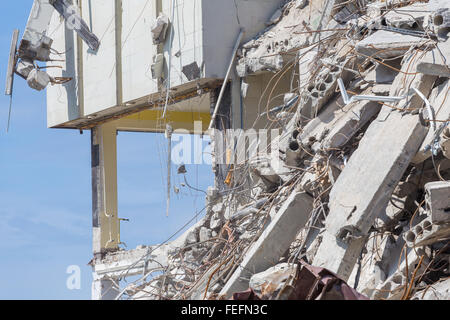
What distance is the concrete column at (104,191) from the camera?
17.1 meters

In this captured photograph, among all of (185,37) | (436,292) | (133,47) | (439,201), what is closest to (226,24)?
(185,37)

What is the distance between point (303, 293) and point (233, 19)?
375 inches

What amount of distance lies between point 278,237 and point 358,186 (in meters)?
1.23

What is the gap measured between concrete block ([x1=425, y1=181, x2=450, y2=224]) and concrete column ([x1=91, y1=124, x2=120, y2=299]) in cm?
1285

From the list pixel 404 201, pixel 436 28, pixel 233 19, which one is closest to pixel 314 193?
pixel 404 201

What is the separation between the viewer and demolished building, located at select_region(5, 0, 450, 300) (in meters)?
5.39

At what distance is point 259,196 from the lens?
8688 millimetres

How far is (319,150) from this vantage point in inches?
263

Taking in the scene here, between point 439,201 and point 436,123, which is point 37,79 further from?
point 439,201

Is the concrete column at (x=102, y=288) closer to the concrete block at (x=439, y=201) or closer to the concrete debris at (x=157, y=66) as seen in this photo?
the concrete debris at (x=157, y=66)

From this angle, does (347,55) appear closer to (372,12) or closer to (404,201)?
(372,12)

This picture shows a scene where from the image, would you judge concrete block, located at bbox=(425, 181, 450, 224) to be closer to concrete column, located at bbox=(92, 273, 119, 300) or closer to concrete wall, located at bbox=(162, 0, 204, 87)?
concrete wall, located at bbox=(162, 0, 204, 87)

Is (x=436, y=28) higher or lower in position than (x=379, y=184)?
higher

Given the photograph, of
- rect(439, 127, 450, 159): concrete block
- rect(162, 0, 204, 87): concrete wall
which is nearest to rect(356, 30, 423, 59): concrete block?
rect(439, 127, 450, 159): concrete block
